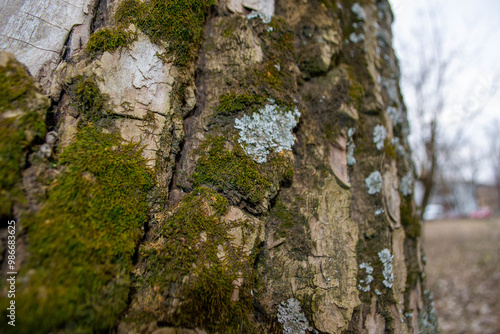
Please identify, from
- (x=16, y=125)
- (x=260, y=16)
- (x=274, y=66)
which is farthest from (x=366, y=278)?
(x=16, y=125)

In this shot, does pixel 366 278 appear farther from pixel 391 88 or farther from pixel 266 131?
pixel 391 88

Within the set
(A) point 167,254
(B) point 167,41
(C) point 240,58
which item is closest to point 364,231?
(A) point 167,254

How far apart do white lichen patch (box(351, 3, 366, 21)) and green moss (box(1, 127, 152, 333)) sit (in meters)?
1.91

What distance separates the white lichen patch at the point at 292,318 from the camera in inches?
46.9

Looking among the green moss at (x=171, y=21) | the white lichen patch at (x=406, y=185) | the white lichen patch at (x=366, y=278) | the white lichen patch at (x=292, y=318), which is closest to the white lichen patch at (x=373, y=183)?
the white lichen patch at (x=406, y=185)

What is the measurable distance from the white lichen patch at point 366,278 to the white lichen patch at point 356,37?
5.13 ft

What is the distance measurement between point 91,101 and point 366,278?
165cm

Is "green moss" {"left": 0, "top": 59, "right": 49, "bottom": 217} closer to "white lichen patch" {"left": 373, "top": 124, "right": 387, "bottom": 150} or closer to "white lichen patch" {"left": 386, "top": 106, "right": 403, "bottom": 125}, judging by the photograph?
"white lichen patch" {"left": 373, "top": 124, "right": 387, "bottom": 150}

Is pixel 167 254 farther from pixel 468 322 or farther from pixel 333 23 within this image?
pixel 468 322

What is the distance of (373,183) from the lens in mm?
1543

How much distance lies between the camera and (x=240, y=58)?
4.67ft

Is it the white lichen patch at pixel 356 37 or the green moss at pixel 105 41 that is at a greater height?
the white lichen patch at pixel 356 37

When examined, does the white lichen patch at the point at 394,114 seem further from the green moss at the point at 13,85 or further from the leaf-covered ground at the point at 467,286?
the leaf-covered ground at the point at 467,286

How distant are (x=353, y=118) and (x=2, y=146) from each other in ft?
5.66
